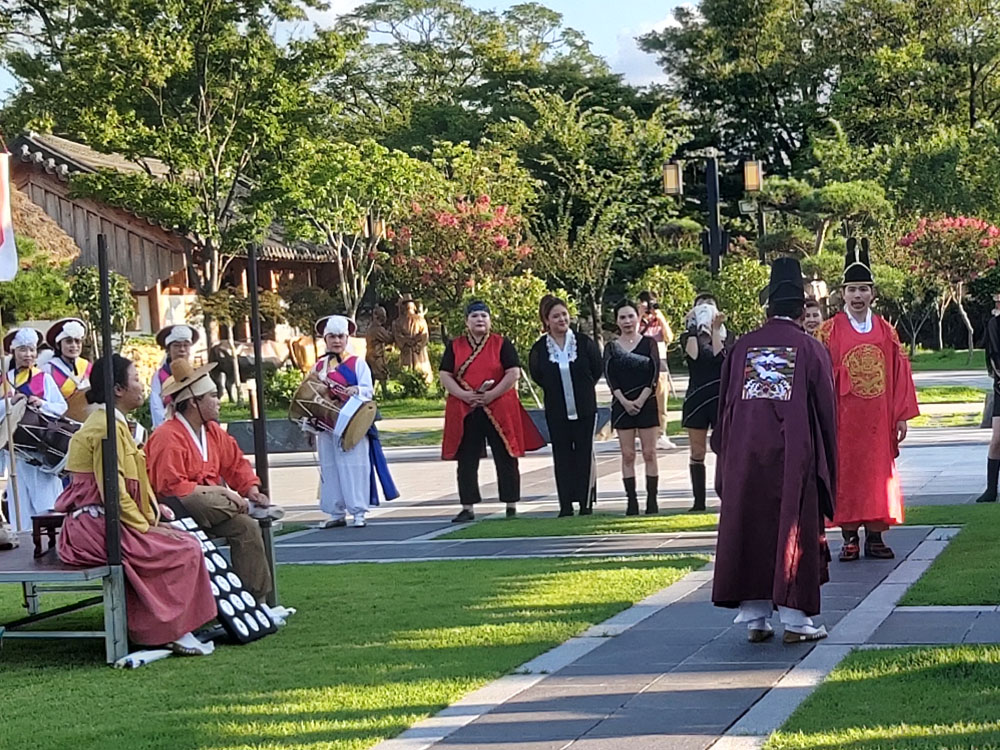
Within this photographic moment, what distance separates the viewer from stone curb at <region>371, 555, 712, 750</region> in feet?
19.7

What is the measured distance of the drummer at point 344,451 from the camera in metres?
13.6

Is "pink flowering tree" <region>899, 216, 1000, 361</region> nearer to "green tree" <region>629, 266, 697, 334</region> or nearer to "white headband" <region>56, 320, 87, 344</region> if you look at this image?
"green tree" <region>629, 266, 697, 334</region>

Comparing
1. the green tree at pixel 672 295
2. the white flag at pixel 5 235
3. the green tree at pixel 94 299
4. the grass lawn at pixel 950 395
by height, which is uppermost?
the green tree at pixel 94 299

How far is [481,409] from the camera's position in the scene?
13594mm

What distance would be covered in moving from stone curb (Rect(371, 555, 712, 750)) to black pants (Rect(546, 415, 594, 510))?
4.09 meters

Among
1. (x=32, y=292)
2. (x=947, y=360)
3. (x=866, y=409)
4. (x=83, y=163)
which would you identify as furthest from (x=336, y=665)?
(x=947, y=360)

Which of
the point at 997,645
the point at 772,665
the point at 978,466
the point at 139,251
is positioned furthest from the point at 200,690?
the point at 139,251

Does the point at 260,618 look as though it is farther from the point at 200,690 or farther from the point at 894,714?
the point at 894,714

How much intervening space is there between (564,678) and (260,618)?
2293 millimetres

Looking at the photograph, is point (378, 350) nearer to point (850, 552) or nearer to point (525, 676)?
point (850, 552)

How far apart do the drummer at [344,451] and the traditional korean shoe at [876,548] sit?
4990 millimetres

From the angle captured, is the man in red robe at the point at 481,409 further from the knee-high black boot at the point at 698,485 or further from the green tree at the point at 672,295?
the green tree at the point at 672,295

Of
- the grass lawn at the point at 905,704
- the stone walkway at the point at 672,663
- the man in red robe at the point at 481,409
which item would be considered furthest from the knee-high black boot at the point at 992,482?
the grass lawn at the point at 905,704

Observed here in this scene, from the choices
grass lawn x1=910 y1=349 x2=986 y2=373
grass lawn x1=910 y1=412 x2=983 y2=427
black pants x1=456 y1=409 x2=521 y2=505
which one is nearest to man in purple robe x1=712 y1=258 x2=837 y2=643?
black pants x1=456 y1=409 x2=521 y2=505
